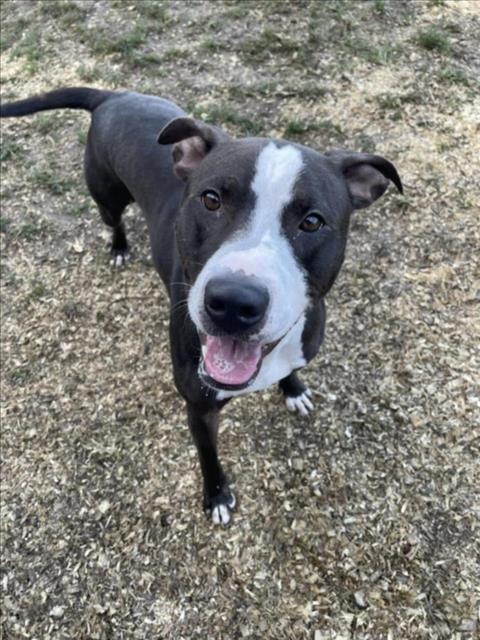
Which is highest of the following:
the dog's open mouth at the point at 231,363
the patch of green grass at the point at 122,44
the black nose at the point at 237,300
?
the black nose at the point at 237,300

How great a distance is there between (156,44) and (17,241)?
310 cm

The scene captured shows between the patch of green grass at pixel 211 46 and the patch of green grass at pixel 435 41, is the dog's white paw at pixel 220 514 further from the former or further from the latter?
the patch of green grass at pixel 435 41

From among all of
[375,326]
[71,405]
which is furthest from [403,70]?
[71,405]

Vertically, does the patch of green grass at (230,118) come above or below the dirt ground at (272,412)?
above

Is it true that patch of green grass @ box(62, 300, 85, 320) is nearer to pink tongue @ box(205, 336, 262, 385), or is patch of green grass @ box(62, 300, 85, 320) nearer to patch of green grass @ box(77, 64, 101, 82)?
pink tongue @ box(205, 336, 262, 385)

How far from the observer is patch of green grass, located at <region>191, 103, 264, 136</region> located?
225 inches

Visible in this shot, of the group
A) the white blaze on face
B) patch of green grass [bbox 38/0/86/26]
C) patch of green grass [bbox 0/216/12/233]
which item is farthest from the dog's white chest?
patch of green grass [bbox 38/0/86/26]

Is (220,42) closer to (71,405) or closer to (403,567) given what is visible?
(71,405)

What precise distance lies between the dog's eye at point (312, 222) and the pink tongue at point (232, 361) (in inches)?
21.3

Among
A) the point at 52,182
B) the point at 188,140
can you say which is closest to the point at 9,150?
the point at 52,182

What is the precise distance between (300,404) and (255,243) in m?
1.89

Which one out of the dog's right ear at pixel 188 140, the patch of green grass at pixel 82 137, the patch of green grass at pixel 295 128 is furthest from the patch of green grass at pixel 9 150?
the dog's right ear at pixel 188 140

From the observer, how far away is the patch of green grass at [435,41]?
20.5 ft

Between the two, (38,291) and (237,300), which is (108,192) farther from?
(237,300)
